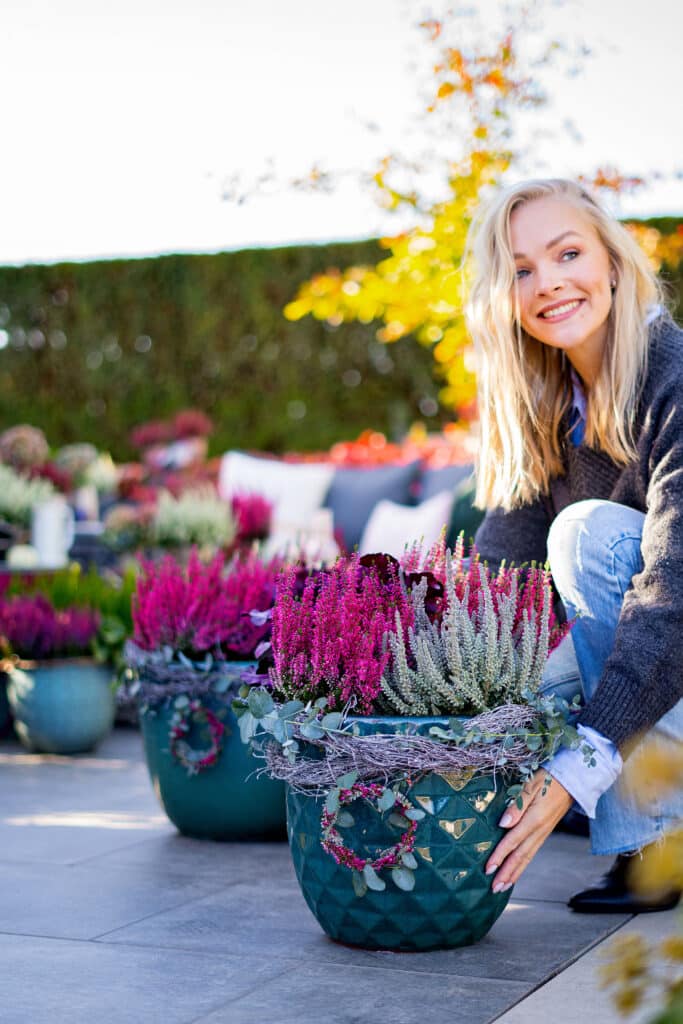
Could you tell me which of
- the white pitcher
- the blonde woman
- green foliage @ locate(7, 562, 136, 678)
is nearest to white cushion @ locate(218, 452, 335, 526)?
the white pitcher

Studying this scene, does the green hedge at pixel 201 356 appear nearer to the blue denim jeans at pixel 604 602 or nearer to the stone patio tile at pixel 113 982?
the blue denim jeans at pixel 604 602

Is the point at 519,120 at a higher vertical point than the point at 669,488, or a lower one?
higher

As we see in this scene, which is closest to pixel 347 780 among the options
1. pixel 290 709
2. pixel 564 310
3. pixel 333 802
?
pixel 333 802

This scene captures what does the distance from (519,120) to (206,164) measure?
1.36 metres

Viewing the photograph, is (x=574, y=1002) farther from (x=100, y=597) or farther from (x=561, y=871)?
(x=100, y=597)

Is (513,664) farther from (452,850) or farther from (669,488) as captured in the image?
(669,488)

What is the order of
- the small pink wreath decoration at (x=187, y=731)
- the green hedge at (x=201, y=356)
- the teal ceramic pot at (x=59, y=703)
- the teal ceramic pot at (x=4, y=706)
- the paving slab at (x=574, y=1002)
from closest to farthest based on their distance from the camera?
1. the paving slab at (x=574, y=1002)
2. the small pink wreath decoration at (x=187, y=731)
3. the teal ceramic pot at (x=59, y=703)
4. the teal ceramic pot at (x=4, y=706)
5. the green hedge at (x=201, y=356)

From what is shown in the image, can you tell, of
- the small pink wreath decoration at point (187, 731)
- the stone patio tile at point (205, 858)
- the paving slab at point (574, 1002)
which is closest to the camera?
the paving slab at point (574, 1002)

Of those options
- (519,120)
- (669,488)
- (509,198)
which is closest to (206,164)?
(519,120)

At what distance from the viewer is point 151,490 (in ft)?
22.8

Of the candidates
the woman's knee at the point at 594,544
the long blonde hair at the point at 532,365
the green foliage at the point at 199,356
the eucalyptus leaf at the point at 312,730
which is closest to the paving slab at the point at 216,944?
the eucalyptus leaf at the point at 312,730

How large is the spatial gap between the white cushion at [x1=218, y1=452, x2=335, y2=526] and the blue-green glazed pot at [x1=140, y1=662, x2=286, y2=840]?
3755mm

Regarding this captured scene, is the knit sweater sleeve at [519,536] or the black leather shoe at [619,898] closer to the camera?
the black leather shoe at [619,898]

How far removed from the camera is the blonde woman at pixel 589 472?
1.97 m
